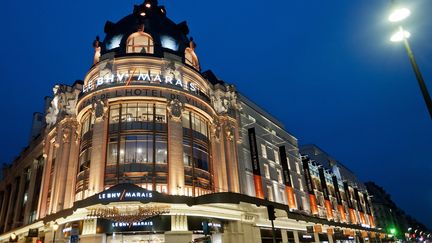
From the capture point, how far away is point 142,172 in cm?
3006

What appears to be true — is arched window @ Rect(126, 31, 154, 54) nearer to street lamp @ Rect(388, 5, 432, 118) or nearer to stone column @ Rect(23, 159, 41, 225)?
stone column @ Rect(23, 159, 41, 225)

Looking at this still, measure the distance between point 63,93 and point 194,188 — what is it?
2006 cm

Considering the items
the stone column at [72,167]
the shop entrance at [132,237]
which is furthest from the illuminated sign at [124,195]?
the stone column at [72,167]

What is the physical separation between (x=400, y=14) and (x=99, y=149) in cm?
2735

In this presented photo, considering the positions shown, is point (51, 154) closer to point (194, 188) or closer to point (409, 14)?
point (194, 188)

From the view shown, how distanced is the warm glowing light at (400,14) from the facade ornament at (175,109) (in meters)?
25.1

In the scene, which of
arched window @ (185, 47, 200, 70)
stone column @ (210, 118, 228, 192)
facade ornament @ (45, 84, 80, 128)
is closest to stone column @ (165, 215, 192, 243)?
stone column @ (210, 118, 228, 192)

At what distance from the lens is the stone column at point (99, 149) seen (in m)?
29.2

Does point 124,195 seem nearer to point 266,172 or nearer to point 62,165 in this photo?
point 62,165

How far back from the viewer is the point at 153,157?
1212 inches

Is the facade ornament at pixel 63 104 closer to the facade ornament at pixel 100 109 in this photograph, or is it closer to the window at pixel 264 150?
the facade ornament at pixel 100 109

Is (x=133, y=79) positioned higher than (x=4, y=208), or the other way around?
(x=133, y=79)

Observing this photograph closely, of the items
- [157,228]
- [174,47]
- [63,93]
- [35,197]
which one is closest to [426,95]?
[157,228]

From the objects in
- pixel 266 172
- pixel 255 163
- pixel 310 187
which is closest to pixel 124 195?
pixel 255 163
